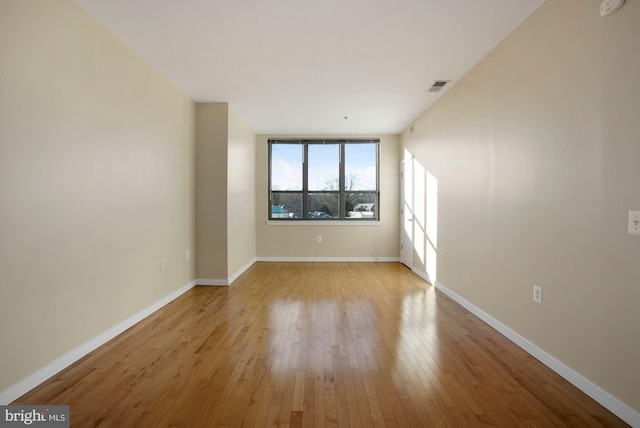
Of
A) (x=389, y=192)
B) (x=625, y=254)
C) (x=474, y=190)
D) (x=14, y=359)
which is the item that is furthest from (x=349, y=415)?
(x=389, y=192)

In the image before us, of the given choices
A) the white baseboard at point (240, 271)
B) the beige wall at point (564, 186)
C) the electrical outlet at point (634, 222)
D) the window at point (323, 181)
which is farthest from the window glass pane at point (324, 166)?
the electrical outlet at point (634, 222)

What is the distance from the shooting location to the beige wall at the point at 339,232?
6.46 meters

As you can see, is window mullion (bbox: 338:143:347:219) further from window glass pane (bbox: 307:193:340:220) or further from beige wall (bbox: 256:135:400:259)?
beige wall (bbox: 256:135:400:259)

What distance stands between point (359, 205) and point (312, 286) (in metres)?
2.60

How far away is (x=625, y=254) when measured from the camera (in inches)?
65.1

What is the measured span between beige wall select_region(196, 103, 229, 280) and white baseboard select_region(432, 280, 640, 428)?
3.41 meters

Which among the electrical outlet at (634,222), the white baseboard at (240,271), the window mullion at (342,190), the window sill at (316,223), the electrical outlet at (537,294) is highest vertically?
the window mullion at (342,190)

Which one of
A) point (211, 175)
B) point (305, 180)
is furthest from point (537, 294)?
point (305, 180)

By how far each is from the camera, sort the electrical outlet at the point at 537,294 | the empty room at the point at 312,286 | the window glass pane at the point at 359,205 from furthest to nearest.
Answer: the window glass pane at the point at 359,205 < the electrical outlet at the point at 537,294 < the empty room at the point at 312,286

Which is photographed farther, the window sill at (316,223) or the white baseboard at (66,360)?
the window sill at (316,223)

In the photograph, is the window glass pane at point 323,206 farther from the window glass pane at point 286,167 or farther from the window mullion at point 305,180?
the window glass pane at point 286,167

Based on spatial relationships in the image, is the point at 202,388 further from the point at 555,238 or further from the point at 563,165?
the point at 563,165

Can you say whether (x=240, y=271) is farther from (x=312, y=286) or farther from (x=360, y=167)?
(x=360, y=167)

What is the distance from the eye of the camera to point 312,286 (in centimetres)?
446
